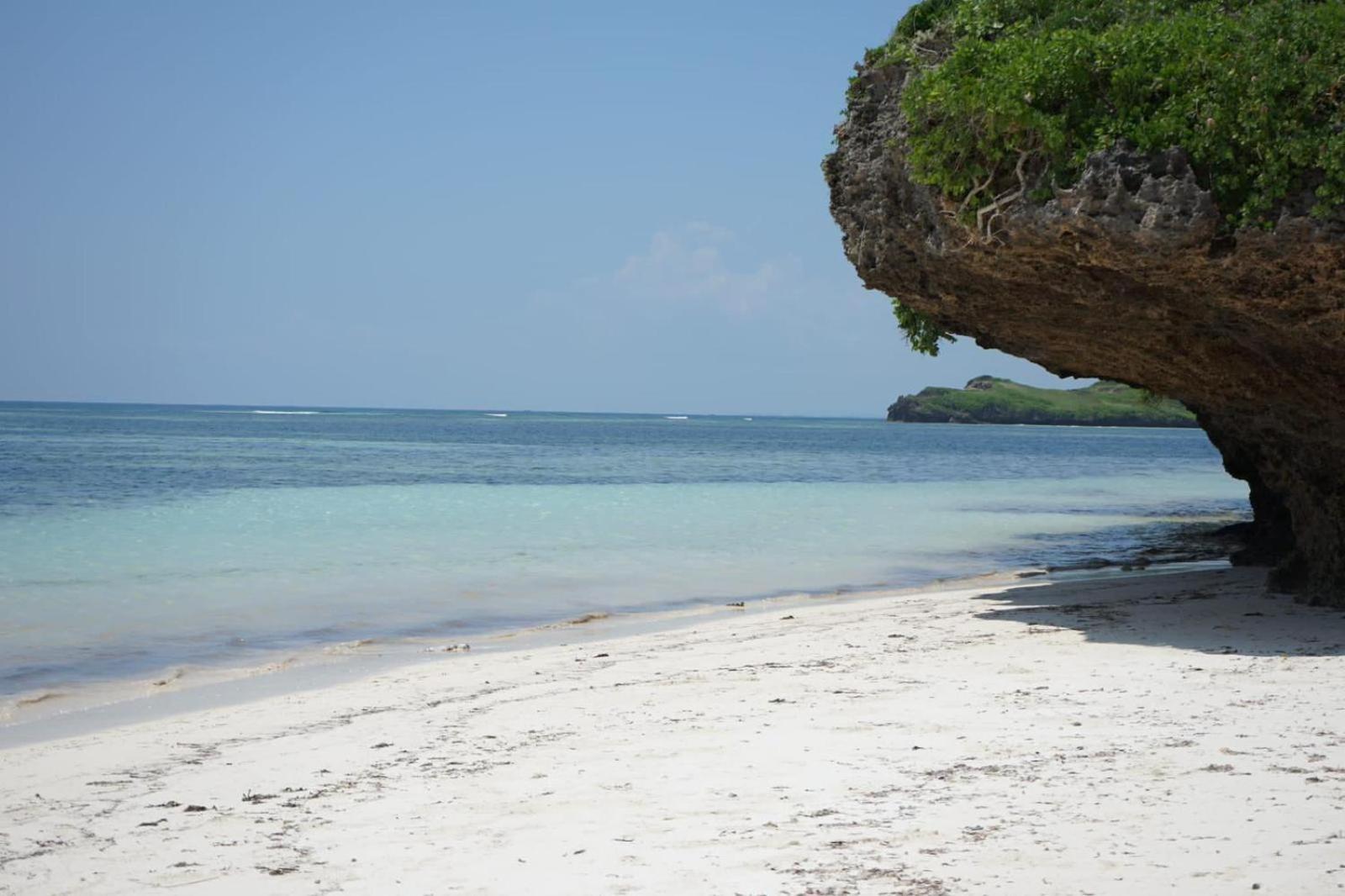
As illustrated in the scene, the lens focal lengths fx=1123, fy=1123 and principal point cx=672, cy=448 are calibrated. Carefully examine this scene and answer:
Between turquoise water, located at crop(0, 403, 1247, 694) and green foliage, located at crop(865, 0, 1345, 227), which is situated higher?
green foliage, located at crop(865, 0, 1345, 227)

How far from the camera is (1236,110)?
8391 mm

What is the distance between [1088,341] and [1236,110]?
3.44 metres

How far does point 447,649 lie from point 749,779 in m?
6.19

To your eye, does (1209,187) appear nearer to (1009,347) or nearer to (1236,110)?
(1236,110)

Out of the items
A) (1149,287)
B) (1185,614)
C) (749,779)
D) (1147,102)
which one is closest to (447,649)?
(749,779)

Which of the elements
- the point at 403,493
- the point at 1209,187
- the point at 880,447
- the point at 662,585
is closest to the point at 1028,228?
the point at 1209,187

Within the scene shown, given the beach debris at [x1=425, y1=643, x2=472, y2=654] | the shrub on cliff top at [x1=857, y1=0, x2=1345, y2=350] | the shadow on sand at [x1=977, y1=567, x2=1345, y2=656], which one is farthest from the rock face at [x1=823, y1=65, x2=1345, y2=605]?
the beach debris at [x1=425, y1=643, x2=472, y2=654]

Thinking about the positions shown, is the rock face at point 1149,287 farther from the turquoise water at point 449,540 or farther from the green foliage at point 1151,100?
the turquoise water at point 449,540

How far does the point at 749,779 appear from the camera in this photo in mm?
5820

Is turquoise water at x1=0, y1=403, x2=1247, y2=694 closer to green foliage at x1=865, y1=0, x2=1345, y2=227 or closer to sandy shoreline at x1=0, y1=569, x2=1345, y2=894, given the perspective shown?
sandy shoreline at x1=0, y1=569, x2=1345, y2=894

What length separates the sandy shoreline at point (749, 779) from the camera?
4.57m

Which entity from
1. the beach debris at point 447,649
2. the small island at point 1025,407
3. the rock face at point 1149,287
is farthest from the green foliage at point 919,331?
the small island at point 1025,407

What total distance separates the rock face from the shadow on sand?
0.79 m

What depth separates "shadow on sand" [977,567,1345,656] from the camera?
9.34 metres
